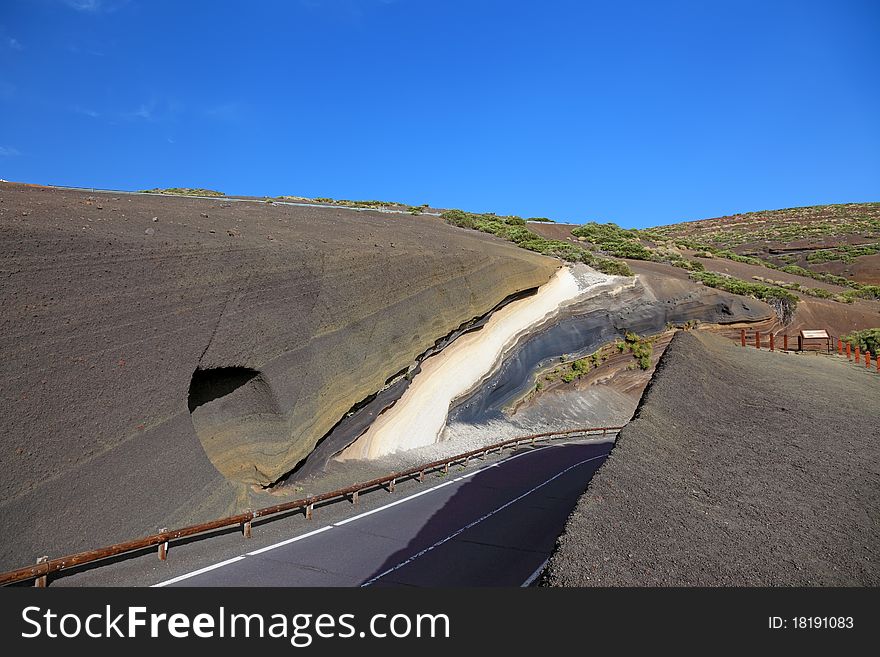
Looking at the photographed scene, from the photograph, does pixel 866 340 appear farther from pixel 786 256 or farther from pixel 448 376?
pixel 786 256

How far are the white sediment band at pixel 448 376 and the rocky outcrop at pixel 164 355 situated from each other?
6.71 feet

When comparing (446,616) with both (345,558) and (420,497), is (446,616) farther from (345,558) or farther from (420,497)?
(420,497)

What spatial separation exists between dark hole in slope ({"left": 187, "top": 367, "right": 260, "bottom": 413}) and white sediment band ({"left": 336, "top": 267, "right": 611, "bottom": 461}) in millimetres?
5019

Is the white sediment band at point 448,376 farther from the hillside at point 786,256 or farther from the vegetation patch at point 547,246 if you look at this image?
the hillside at point 786,256

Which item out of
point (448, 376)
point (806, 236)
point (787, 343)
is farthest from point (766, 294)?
point (806, 236)

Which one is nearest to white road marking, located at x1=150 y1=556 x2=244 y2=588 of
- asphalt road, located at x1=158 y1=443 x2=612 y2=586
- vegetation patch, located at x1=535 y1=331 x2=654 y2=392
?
asphalt road, located at x1=158 y1=443 x2=612 y2=586

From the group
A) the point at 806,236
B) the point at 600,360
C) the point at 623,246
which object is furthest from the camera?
the point at 806,236

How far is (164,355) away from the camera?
11484mm

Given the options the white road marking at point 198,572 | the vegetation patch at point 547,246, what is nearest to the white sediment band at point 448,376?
the vegetation patch at point 547,246

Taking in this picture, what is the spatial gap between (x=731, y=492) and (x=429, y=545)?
17.2 ft

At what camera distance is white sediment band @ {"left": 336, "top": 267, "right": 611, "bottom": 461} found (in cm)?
2030

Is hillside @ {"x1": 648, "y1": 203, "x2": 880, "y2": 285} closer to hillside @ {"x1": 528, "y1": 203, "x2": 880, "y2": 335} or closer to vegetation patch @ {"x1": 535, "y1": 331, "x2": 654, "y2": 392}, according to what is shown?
hillside @ {"x1": 528, "y1": 203, "x2": 880, "y2": 335}

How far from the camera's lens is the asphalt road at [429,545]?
373 inches

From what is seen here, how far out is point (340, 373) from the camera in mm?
17156
